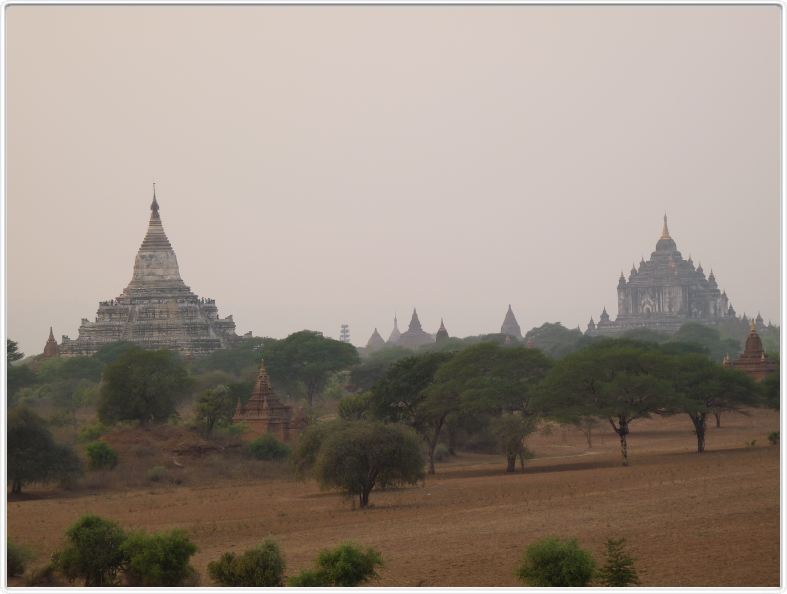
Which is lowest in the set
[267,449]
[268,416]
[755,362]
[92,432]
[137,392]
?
[267,449]

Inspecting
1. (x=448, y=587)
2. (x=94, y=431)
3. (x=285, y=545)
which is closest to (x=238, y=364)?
(x=94, y=431)

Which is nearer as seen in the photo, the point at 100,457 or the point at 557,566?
the point at 557,566

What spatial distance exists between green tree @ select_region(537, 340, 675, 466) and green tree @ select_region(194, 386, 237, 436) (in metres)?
12.0

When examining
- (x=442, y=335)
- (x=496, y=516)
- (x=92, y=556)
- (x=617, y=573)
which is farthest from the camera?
(x=442, y=335)

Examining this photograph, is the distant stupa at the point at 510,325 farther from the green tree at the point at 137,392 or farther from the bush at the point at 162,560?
the bush at the point at 162,560

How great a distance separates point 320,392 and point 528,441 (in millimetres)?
29364

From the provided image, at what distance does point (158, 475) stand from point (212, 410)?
741 cm

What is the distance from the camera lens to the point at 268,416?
6231 cm

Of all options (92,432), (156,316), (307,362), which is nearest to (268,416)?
(92,432)

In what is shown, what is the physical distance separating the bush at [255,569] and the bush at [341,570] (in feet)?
1.41

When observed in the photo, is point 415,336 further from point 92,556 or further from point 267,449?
point 92,556

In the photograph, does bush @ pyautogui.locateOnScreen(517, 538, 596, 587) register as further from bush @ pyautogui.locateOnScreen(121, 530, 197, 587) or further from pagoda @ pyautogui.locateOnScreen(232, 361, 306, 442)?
pagoda @ pyautogui.locateOnScreen(232, 361, 306, 442)

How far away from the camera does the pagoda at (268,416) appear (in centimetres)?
6209

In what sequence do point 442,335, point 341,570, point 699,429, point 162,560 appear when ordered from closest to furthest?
point 341,570
point 162,560
point 699,429
point 442,335
